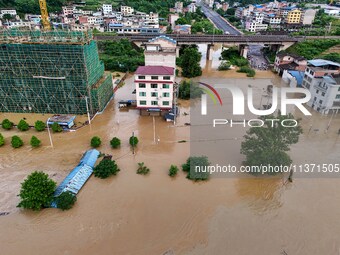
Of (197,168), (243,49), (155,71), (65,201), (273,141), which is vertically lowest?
(65,201)

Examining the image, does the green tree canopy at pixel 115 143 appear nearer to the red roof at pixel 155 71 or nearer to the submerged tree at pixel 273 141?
the red roof at pixel 155 71

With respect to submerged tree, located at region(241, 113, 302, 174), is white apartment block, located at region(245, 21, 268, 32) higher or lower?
higher

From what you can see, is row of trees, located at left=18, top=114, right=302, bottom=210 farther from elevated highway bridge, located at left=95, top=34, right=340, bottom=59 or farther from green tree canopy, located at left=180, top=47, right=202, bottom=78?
elevated highway bridge, located at left=95, top=34, right=340, bottom=59

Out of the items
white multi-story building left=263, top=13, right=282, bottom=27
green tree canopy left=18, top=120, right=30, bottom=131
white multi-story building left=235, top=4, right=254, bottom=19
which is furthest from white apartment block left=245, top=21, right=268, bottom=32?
green tree canopy left=18, top=120, right=30, bottom=131

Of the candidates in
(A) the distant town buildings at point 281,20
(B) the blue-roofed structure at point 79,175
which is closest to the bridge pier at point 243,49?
(A) the distant town buildings at point 281,20

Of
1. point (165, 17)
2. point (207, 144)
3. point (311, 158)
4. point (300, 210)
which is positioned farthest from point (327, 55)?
point (165, 17)

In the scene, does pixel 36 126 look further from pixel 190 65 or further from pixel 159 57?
pixel 190 65

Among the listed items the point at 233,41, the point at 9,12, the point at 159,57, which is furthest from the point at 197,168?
the point at 9,12
